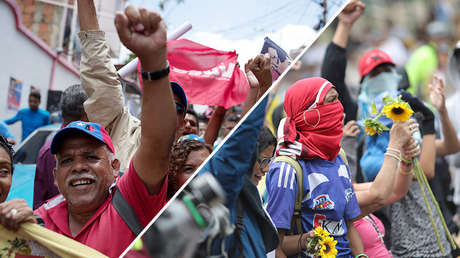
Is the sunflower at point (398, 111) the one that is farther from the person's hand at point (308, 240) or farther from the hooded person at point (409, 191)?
the person's hand at point (308, 240)

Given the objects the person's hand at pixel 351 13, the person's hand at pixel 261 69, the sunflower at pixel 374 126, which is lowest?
the sunflower at pixel 374 126

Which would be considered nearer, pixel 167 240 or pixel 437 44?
pixel 167 240

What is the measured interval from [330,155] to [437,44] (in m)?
5.89

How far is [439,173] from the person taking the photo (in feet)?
16.6

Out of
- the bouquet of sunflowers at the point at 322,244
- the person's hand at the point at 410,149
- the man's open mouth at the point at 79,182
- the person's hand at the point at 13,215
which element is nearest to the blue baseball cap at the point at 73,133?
the man's open mouth at the point at 79,182

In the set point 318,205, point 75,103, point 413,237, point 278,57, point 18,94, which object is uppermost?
point 278,57

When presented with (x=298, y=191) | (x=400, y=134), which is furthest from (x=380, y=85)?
(x=298, y=191)

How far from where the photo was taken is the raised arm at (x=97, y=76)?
2.73 meters

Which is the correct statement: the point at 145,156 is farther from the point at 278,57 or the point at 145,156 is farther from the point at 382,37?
the point at 382,37

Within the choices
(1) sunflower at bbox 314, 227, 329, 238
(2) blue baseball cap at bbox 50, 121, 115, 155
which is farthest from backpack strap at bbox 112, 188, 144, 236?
(1) sunflower at bbox 314, 227, 329, 238

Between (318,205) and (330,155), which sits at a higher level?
(330,155)

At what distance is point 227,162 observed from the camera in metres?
1.31

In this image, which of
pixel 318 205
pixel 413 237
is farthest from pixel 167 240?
pixel 413 237

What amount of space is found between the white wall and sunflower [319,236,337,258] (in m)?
6.39
